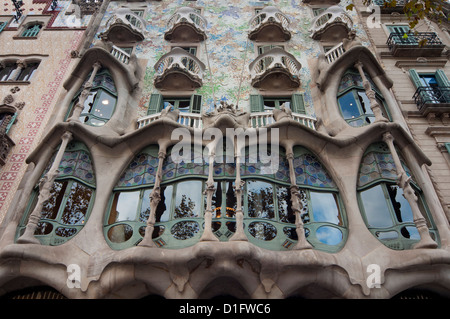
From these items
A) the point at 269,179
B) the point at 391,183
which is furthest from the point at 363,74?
the point at 269,179

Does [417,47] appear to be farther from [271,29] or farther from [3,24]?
[3,24]

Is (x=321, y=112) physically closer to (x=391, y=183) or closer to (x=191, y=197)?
(x=391, y=183)

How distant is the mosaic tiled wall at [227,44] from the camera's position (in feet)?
46.2

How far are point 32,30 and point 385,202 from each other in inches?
741

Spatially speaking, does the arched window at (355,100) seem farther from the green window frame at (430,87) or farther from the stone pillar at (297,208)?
the stone pillar at (297,208)

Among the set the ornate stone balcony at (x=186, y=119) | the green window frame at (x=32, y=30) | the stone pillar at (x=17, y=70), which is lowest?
the ornate stone balcony at (x=186, y=119)

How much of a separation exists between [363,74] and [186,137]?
23.4ft

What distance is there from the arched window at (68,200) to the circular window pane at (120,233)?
3.02ft

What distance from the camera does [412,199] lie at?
30.6 ft

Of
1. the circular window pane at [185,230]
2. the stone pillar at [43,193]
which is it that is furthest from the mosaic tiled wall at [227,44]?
the circular window pane at [185,230]

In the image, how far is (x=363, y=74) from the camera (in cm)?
1250

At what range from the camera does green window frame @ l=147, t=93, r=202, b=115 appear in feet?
43.8

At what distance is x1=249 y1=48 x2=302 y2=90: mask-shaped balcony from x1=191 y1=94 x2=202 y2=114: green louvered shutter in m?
2.42

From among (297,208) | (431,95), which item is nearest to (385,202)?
(297,208)
